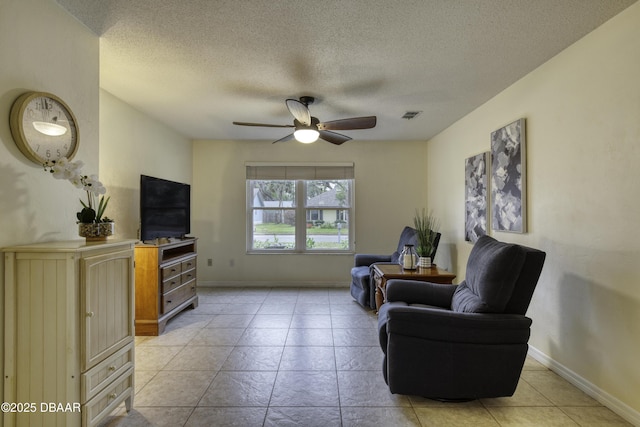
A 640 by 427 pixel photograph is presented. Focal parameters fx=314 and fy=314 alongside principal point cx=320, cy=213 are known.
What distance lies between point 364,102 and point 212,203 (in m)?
3.13

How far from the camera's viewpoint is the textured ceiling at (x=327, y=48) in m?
1.90

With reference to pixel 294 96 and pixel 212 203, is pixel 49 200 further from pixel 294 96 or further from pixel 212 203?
pixel 212 203

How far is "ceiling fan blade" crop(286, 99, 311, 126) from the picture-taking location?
2.73m

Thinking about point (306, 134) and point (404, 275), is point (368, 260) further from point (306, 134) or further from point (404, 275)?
point (306, 134)

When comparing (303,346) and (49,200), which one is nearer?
(49,200)

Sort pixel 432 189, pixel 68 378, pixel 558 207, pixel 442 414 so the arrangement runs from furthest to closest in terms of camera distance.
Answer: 1. pixel 432 189
2. pixel 558 207
3. pixel 442 414
4. pixel 68 378

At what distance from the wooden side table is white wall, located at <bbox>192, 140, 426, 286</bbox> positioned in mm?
1798

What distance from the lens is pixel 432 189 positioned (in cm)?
516

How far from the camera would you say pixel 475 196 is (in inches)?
141

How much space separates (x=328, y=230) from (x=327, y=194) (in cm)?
62

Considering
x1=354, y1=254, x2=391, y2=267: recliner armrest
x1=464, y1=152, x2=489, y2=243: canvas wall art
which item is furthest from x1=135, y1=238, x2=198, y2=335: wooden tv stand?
x1=464, y1=152, x2=489, y2=243: canvas wall art

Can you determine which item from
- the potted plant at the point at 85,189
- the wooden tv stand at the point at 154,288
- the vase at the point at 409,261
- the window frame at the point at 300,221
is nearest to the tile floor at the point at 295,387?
the wooden tv stand at the point at 154,288

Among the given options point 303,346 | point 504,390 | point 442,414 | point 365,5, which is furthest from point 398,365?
point 365,5

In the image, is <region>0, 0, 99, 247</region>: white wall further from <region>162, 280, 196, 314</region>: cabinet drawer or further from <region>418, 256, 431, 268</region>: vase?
<region>418, 256, 431, 268</region>: vase
